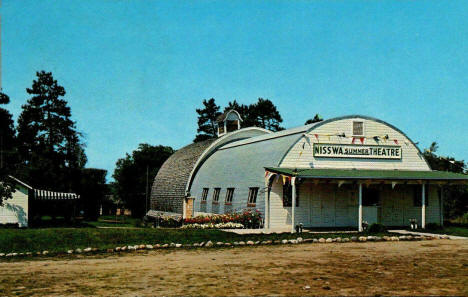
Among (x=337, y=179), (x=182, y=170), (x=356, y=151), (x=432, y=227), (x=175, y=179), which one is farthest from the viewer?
(x=175, y=179)

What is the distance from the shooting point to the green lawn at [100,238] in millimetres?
20500

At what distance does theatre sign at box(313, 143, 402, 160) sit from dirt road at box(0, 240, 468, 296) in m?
11.9

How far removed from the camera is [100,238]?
22.0 metres

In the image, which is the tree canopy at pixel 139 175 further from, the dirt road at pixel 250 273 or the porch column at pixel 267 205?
the dirt road at pixel 250 273

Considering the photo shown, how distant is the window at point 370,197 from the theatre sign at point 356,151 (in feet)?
6.42

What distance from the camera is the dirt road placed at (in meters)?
11.2

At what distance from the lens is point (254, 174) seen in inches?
1246

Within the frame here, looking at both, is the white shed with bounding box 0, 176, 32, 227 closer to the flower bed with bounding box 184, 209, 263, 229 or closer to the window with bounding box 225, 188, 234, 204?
the flower bed with bounding box 184, 209, 263, 229

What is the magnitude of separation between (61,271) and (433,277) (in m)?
9.21

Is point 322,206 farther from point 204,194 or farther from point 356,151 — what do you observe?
point 204,194

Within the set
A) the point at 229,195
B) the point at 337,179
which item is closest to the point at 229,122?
the point at 229,195

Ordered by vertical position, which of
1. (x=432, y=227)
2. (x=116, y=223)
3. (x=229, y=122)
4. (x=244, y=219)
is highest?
(x=229, y=122)

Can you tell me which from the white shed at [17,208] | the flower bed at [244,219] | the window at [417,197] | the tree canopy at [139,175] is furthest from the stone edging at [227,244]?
the tree canopy at [139,175]

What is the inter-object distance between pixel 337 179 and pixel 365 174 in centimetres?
202
